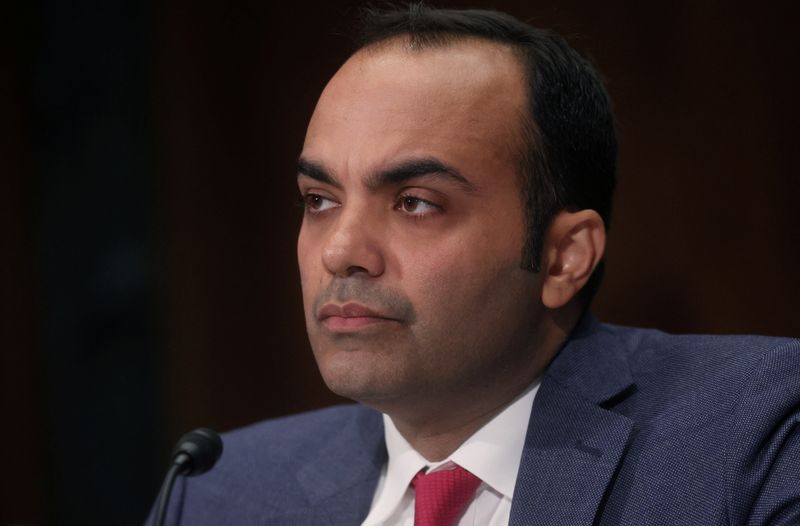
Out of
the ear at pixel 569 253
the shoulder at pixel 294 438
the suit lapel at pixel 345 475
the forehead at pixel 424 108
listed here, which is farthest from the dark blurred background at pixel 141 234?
the ear at pixel 569 253

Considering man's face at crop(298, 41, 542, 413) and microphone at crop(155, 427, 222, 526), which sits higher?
→ man's face at crop(298, 41, 542, 413)

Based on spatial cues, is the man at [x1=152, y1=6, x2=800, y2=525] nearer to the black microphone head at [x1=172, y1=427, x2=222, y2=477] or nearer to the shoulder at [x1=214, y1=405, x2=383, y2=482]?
the shoulder at [x1=214, y1=405, x2=383, y2=482]

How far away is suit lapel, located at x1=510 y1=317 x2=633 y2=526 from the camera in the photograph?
→ 5.96 ft

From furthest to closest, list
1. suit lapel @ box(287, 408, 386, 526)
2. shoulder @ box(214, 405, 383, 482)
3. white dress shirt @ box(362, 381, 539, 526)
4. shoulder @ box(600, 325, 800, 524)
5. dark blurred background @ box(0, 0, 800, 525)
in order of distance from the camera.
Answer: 1. dark blurred background @ box(0, 0, 800, 525)
2. shoulder @ box(214, 405, 383, 482)
3. suit lapel @ box(287, 408, 386, 526)
4. white dress shirt @ box(362, 381, 539, 526)
5. shoulder @ box(600, 325, 800, 524)

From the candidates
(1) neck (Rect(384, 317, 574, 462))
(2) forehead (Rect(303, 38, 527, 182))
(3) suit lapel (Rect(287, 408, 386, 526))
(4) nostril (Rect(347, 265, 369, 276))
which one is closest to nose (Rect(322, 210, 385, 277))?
(4) nostril (Rect(347, 265, 369, 276))

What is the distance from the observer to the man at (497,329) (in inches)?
71.3

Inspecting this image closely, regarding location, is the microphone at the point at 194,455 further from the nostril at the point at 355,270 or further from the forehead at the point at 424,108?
the forehead at the point at 424,108

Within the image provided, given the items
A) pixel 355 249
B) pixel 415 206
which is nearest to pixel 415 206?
pixel 415 206

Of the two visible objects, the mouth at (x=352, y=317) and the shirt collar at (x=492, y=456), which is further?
the shirt collar at (x=492, y=456)

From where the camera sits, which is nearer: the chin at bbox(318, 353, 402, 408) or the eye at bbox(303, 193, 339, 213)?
the chin at bbox(318, 353, 402, 408)

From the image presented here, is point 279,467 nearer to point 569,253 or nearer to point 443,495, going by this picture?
point 443,495

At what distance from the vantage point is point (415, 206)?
6.21 ft

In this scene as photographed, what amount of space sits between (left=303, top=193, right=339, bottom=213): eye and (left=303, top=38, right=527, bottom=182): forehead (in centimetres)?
8

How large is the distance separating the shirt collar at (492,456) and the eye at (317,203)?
0.49 metres
